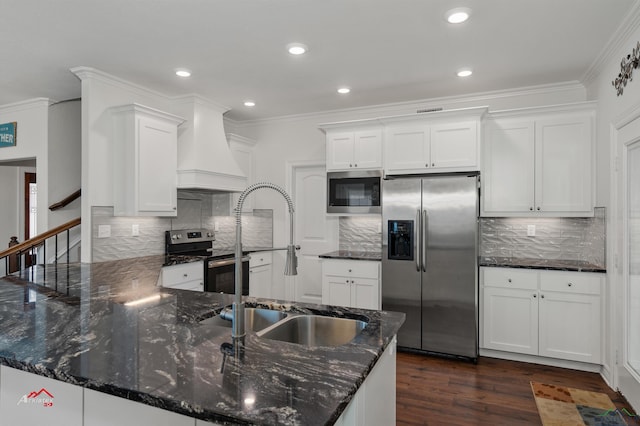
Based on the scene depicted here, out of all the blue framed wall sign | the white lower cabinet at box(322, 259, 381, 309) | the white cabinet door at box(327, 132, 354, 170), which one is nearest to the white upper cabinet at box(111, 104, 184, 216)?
the white cabinet door at box(327, 132, 354, 170)

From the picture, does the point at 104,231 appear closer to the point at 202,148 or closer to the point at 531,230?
the point at 202,148

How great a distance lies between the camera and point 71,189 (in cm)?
471

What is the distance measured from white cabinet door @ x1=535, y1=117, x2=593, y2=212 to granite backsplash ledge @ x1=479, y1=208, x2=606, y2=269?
285 millimetres

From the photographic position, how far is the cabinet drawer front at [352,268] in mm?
3923

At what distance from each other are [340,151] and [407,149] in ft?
2.51

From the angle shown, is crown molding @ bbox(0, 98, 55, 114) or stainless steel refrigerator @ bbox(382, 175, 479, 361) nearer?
stainless steel refrigerator @ bbox(382, 175, 479, 361)

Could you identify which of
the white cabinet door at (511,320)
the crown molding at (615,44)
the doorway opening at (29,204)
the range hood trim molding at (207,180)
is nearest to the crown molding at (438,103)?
the crown molding at (615,44)

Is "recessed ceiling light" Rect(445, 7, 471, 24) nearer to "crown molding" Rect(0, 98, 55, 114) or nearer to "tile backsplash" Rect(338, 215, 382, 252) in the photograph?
"tile backsplash" Rect(338, 215, 382, 252)

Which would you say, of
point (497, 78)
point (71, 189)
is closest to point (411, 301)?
point (497, 78)

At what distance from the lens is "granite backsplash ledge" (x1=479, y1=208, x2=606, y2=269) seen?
12.1 feet

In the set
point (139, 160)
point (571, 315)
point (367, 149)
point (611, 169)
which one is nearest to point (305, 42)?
point (367, 149)

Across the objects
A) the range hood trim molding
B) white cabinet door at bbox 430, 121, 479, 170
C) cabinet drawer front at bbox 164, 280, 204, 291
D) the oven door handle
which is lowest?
cabinet drawer front at bbox 164, 280, 204, 291

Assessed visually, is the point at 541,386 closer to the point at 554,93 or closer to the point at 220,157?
the point at 554,93

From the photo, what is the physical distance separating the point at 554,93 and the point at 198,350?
4083mm
